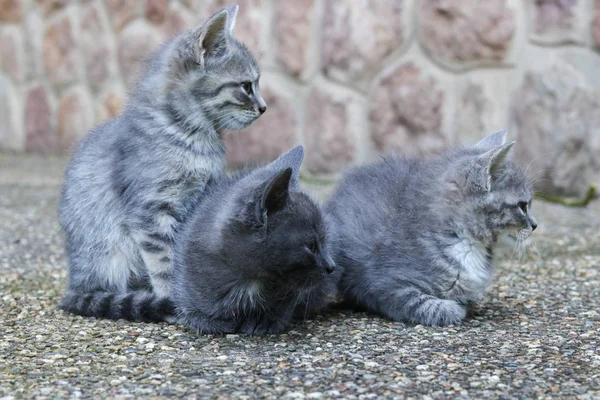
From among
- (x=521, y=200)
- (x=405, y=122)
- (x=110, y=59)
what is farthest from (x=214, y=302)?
(x=110, y=59)

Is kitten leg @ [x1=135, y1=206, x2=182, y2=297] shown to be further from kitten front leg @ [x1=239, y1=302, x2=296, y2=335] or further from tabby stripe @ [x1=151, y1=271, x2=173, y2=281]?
kitten front leg @ [x1=239, y1=302, x2=296, y2=335]

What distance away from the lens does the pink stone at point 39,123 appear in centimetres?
872

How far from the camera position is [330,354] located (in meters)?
2.91

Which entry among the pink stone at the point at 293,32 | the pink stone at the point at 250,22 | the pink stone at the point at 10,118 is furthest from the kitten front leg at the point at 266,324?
the pink stone at the point at 10,118

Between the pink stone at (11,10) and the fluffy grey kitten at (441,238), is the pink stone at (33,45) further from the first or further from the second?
the fluffy grey kitten at (441,238)

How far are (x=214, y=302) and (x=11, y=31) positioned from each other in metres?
6.89

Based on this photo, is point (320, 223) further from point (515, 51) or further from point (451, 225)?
point (515, 51)

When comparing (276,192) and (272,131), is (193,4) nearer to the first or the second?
(272,131)

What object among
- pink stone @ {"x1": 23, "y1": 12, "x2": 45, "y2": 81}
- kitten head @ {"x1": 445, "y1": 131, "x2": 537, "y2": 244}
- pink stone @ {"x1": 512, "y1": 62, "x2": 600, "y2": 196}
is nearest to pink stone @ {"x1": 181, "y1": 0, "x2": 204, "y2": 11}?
pink stone @ {"x1": 23, "y1": 12, "x2": 45, "y2": 81}

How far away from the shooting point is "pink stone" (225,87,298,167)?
6.62 metres

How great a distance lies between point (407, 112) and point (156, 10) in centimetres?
275

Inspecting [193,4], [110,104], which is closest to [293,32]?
[193,4]

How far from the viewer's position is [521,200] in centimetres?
337

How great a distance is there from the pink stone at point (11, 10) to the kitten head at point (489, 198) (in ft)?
22.8
